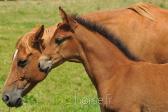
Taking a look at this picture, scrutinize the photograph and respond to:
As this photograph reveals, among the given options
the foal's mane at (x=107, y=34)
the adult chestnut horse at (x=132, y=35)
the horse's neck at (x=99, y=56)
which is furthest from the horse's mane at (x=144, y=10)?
the horse's neck at (x=99, y=56)

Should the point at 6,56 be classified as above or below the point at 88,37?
below

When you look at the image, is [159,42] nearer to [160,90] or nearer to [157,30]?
[157,30]

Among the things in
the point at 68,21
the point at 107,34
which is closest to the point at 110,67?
the point at 107,34

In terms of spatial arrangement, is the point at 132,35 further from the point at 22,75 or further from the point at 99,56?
the point at 22,75

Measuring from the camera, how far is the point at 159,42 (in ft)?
24.8

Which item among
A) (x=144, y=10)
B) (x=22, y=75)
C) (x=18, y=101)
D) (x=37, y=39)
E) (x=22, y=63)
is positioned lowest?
(x=18, y=101)

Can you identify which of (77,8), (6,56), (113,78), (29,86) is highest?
(113,78)

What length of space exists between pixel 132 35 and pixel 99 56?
1.58 metres

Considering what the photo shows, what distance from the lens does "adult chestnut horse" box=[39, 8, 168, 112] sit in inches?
222

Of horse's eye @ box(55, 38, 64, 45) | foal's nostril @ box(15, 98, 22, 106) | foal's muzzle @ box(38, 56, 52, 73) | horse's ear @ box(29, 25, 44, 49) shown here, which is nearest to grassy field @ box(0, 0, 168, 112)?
horse's ear @ box(29, 25, 44, 49)

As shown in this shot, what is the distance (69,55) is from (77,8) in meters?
16.5

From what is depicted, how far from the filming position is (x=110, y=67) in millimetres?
6031

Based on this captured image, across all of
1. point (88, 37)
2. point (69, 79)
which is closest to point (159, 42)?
point (88, 37)

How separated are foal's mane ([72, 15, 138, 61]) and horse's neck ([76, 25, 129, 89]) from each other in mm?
49
